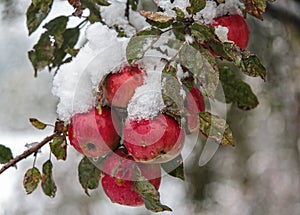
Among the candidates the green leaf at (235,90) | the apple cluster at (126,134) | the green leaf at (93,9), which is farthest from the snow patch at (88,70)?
the green leaf at (235,90)

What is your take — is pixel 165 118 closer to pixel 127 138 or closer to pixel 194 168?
pixel 127 138

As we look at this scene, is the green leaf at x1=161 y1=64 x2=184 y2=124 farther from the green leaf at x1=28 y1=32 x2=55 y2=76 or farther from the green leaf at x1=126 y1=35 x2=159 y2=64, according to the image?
the green leaf at x1=28 y1=32 x2=55 y2=76

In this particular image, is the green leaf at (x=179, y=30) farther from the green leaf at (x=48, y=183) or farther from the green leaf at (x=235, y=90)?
the green leaf at (x=48, y=183)

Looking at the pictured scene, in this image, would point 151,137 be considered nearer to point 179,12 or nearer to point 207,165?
point 179,12

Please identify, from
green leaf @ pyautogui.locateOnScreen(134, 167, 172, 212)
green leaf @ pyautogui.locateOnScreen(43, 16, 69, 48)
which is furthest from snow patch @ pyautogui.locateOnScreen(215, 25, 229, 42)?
green leaf @ pyautogui.locateOnScreen(43, 16, 69, 48)

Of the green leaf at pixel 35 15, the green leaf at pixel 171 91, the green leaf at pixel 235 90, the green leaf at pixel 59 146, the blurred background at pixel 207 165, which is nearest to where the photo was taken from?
the green leaf at pixel 171 91

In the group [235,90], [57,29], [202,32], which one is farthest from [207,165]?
[202,32]
